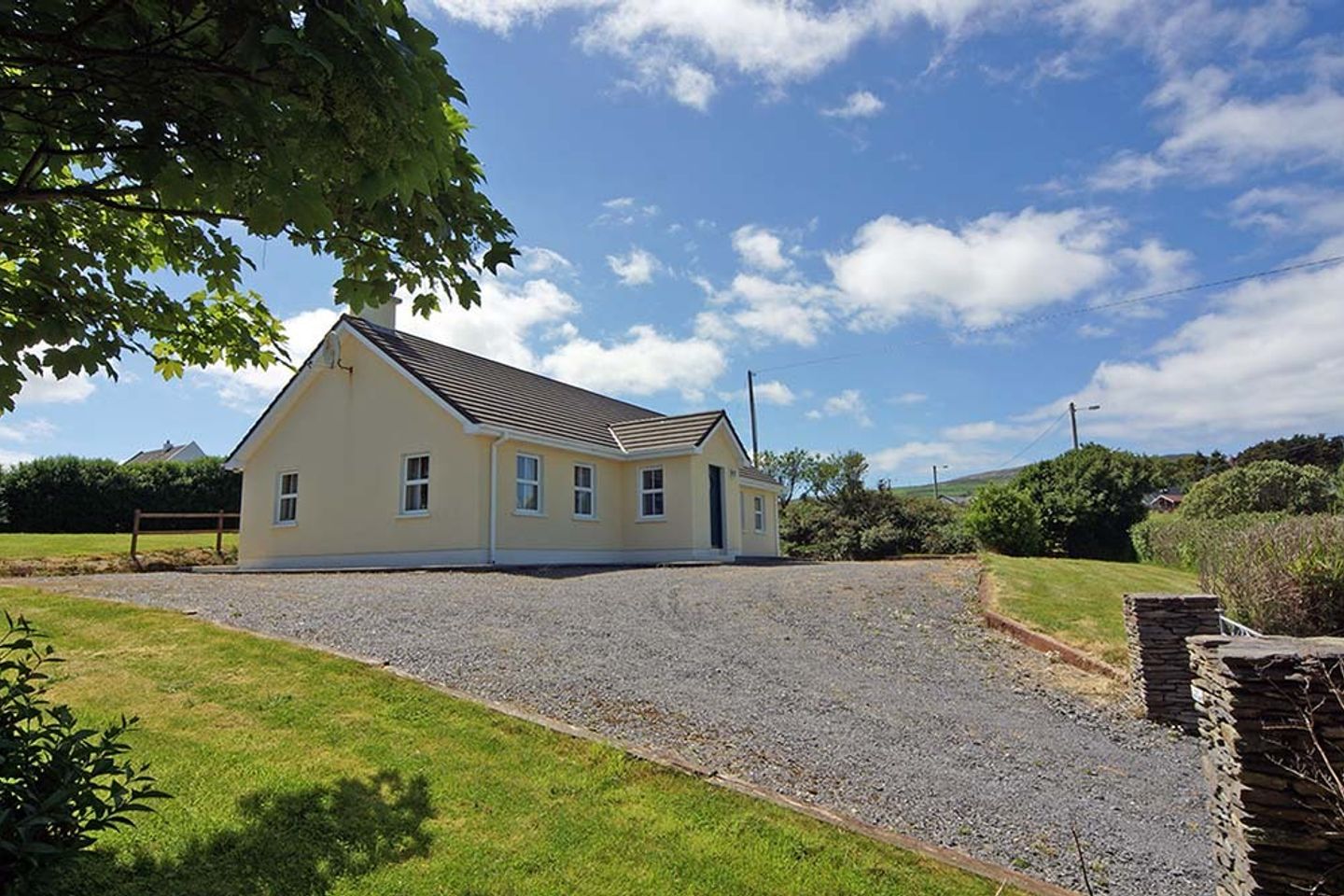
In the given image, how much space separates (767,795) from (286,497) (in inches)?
743

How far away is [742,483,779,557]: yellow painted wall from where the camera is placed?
89.4ft

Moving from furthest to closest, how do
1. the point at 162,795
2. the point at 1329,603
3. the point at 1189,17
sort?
1. the point at 1189,17
2. the point at 1329,603
3. the point at 162,795

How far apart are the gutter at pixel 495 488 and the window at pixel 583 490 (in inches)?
121

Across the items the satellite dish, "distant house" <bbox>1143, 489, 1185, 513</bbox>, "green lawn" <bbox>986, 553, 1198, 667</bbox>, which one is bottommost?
"green lawn" <bbox>986, 553, 1198, 667</bbox>

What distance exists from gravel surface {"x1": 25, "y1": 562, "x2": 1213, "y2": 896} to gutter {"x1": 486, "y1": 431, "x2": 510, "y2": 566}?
383 centimetres

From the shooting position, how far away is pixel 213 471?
35.0 metres

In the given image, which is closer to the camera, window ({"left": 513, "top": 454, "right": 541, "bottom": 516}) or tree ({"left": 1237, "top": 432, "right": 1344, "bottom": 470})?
window ({"left": 513, "top": 454, "right": 541, "bottom": 516})

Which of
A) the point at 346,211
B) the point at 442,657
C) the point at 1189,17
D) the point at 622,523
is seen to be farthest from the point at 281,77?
the point at 622,523

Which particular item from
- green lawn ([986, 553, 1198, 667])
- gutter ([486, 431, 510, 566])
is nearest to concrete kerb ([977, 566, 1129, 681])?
green lawn ([986, 553, 1198, 667])

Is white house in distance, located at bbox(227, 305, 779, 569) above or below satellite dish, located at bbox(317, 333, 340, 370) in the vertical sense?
below

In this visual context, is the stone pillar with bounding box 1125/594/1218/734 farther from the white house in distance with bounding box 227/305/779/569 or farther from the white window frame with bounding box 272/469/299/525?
the white window frame with bounding box 272/469/299/525

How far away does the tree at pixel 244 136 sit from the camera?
8.98 feet

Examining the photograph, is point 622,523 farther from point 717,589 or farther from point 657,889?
→ point 657,889

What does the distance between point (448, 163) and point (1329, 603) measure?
36.6 feet
